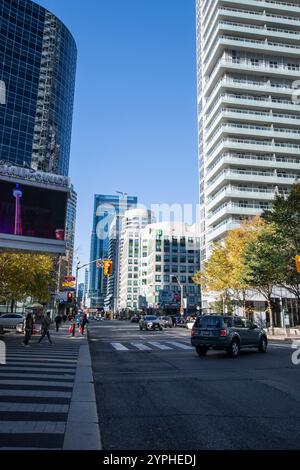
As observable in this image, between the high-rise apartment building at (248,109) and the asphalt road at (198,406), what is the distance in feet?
166

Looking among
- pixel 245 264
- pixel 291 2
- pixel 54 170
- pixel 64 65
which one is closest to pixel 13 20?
pixel 64 65

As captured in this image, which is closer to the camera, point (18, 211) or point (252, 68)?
point (18, 211)

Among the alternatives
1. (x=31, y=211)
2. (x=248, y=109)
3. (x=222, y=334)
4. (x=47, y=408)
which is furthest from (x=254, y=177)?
(x=47, y=408)

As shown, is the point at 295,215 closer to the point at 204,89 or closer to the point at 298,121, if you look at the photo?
the point at 298,121

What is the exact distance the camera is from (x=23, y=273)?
99.9 ft

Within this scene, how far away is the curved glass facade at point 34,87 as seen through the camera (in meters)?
97.1

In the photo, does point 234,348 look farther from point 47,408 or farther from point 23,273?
point 23,273

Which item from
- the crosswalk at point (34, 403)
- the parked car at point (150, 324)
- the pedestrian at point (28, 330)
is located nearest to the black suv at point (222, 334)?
the crosswalk at point (34, 403)

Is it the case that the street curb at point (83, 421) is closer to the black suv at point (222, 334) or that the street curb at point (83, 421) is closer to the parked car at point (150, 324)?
the black suv at point (222, 334)

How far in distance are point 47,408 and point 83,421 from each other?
122cm

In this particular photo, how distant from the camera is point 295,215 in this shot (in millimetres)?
30328

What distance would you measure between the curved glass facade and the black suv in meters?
86.6

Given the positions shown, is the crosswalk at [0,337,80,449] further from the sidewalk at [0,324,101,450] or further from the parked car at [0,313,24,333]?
the parked car at [0,313,24,333]

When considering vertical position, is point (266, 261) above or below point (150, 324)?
above
